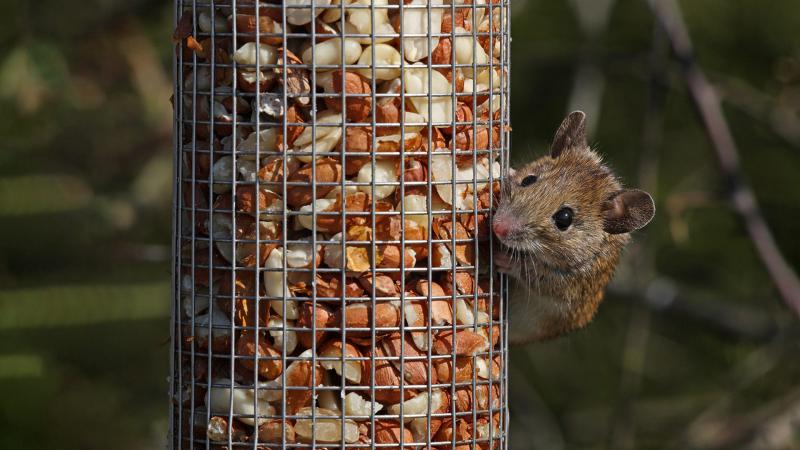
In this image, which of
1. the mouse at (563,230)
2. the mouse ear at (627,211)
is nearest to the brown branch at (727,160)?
the mouse at (563,230)

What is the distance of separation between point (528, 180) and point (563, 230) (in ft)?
0.75

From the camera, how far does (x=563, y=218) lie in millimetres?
4566

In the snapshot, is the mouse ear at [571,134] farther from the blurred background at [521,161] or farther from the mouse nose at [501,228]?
the blurred background at [521,161]

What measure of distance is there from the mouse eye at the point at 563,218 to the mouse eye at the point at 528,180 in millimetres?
151

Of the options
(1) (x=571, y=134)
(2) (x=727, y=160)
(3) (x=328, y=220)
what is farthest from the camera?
(2) (x=727, y=160)

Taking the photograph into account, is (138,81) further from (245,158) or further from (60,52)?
(245,158)

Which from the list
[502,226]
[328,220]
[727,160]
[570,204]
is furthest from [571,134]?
[727,160]

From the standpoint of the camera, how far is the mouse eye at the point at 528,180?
4.56 m

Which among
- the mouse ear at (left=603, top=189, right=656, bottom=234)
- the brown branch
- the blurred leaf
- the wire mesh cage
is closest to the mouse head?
the mouse ear at (left=603, top=189, right=656, bottom=234)

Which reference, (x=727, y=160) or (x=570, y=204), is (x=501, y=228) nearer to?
(x=570, y=204)

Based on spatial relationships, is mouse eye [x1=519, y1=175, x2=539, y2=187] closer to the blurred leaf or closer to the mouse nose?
the mouse nose

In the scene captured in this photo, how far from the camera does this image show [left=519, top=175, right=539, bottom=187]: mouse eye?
15.0 feet

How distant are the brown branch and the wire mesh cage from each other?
8.42ft

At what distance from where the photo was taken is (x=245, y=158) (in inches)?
149
